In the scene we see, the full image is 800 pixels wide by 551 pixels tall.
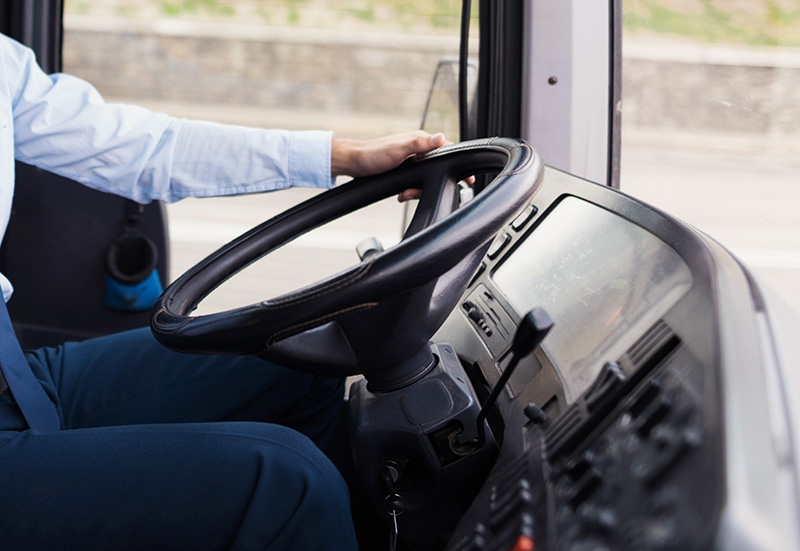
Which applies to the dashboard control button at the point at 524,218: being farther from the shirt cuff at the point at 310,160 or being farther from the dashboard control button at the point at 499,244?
the shirt cuff at the point at 310,160

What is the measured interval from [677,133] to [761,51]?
199 millimetres

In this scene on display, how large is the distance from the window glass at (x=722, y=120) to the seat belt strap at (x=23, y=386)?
0.90m

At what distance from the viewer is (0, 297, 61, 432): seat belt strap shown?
939 mm

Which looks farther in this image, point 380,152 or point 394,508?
point 380,152

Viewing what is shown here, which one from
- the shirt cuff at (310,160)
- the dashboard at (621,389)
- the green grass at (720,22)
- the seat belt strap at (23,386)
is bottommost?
the seat belt strap at (23,386)

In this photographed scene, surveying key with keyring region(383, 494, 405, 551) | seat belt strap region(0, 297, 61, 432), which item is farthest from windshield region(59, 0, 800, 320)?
seat belt strap region(0, 297, 61, 432)

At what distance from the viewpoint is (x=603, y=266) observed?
83 cm

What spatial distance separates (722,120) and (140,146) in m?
0.91

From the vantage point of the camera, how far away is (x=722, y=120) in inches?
43.6

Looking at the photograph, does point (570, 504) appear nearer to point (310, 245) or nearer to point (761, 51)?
point (761, 51)

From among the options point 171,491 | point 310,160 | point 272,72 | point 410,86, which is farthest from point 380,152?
point 272,72

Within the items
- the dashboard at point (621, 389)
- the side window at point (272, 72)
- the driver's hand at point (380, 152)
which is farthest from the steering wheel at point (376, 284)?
the side window at point (272, 72)

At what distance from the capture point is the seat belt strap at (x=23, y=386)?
939 millimetres

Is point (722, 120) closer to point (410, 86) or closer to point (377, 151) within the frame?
point (377, 151)
